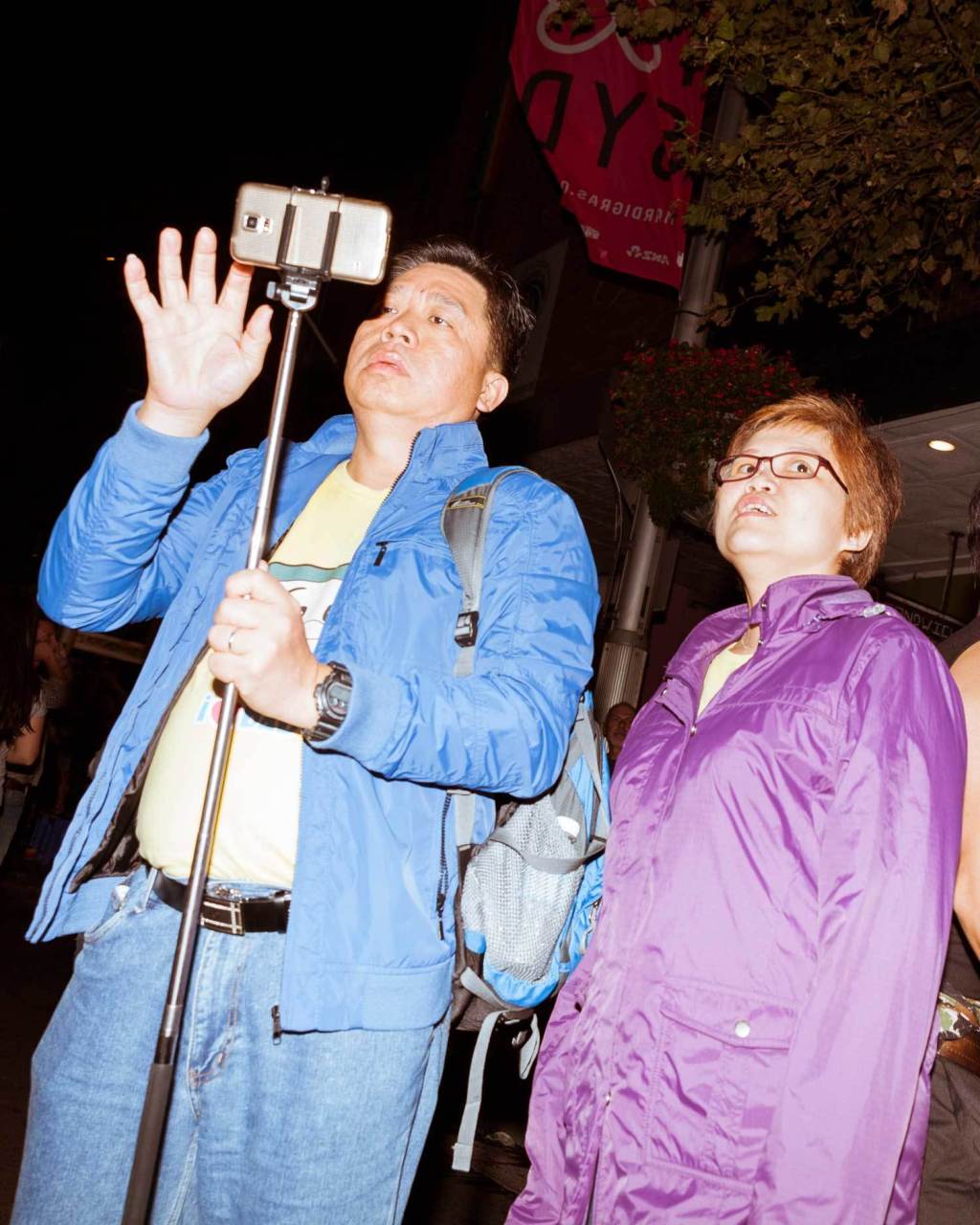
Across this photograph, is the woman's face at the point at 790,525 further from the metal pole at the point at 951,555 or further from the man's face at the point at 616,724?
the metal pole at the point at 951,555

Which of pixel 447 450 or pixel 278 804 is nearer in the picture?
pixel 278 804

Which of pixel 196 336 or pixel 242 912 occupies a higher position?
pixel 196 336

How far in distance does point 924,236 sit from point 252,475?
6997 millimetres

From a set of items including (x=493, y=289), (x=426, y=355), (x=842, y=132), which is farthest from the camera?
(x=842, y=132)

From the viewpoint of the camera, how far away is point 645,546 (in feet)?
29.9

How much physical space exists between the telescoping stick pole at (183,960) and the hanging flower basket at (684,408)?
6.68m

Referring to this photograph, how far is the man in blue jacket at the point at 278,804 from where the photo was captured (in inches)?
66.9

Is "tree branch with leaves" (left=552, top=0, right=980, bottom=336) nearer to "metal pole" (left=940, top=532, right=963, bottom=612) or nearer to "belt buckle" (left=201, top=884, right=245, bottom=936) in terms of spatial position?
"metal pole" (left=940, top=532, right=963, bottom=612)

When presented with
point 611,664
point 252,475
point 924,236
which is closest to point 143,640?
point 611,664

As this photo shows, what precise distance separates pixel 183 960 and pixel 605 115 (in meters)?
8.32

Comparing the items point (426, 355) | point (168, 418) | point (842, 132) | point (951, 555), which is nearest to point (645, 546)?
point (842, 132)

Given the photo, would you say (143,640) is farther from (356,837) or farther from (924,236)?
(356,837)

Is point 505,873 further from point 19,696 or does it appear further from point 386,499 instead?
point 19,696

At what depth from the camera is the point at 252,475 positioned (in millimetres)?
2396
